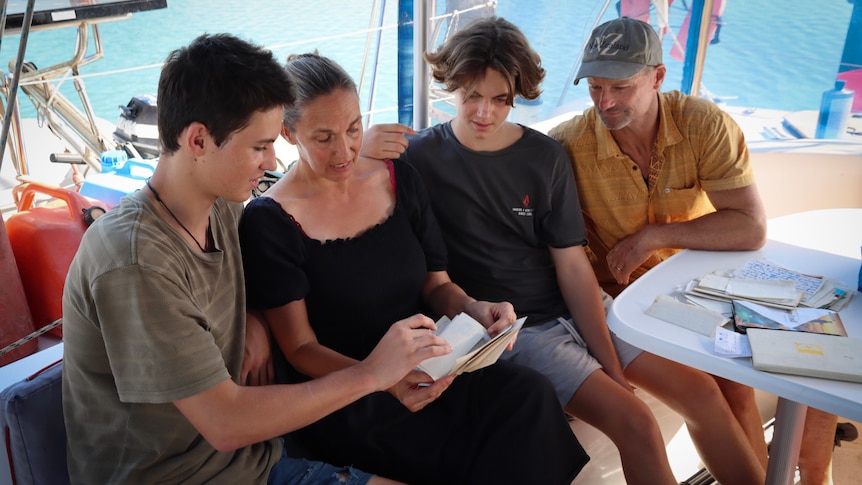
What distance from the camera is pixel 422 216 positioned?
1.85 metres

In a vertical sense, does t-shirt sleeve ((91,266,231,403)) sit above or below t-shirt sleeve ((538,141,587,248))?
above

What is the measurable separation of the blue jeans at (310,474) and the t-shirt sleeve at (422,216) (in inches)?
24.0

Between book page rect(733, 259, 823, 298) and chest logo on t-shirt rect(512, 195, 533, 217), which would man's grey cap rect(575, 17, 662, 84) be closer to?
chest logo on t-shirt rect(512, 195, 533, 217)

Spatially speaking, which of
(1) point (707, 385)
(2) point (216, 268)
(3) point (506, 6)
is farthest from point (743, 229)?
(3) point (506, 6)

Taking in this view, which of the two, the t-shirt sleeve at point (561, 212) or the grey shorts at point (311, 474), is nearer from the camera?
the grey shorts at point (311, 474)

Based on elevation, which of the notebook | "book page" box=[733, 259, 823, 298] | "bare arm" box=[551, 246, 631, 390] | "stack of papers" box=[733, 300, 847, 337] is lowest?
"bare arm" box=[551, 246, 631, 390]

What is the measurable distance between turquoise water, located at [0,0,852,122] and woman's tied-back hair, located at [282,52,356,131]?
288mm

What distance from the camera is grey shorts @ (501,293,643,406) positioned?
183cm

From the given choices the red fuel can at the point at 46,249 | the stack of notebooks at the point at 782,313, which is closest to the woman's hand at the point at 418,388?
the stack of notebooks at the point at 782,313

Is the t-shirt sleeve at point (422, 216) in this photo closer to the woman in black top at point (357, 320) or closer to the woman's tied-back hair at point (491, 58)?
the woman in black top at point (357, 320)

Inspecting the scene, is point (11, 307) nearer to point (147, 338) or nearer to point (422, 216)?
point (147, 338)

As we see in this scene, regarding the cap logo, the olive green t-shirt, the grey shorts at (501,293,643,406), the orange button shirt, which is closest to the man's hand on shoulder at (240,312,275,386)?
the olive green t-shirt

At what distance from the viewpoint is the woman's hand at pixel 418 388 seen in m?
1.46

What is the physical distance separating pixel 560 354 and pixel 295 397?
882 millimetres
